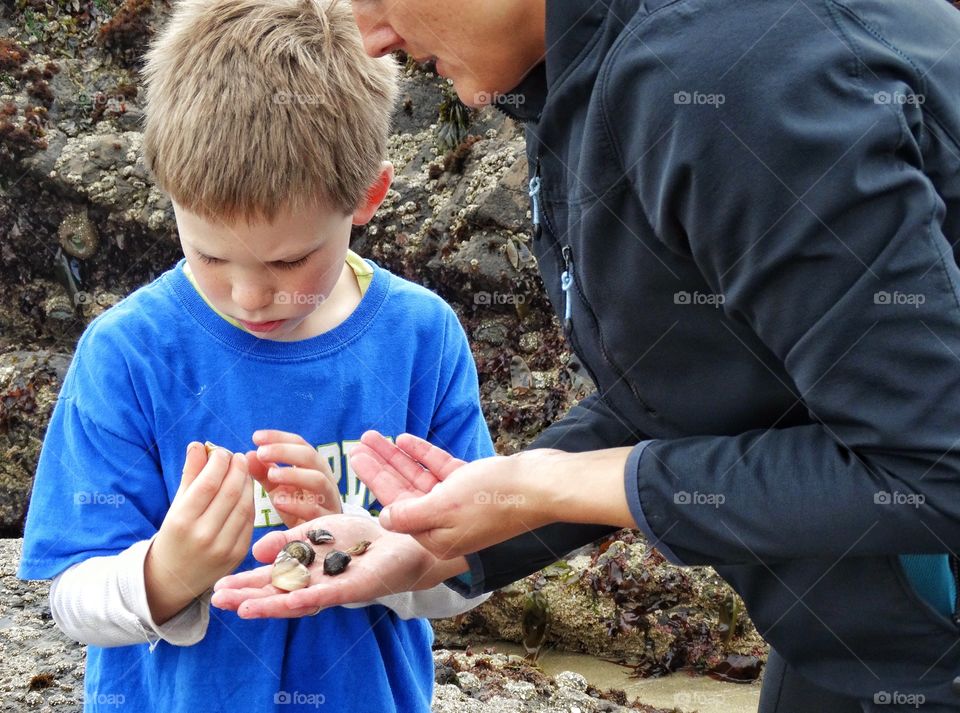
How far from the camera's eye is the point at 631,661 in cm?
→ 477

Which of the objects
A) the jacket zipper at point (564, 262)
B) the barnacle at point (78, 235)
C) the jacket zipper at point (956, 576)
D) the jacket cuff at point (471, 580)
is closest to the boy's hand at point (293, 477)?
the jacket cuff at point (471, 580)

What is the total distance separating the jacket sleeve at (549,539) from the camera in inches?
85.1

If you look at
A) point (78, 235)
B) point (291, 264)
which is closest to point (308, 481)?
point (291, 264)

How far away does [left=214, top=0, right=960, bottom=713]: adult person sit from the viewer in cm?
131

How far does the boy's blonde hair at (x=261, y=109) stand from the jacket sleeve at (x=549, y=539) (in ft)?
2.44

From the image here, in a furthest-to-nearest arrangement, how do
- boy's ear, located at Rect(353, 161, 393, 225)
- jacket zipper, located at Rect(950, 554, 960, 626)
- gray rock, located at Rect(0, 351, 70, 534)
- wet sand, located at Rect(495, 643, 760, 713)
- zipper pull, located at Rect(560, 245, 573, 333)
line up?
gray rock, located at Rect(0, 351, 70, 534) → wet sand, located at Rect(495, 643, 760, 713) → boy's ear, located at Rect(353, 161, 393, 225) → zipper pull, located at Rect(560, 245, 573, 333) → jacket zipper, located at Rect(950, 554, 960, 626)

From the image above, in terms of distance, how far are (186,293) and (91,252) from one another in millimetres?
4240

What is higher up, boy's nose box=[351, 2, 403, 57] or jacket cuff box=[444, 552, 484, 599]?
boy's nose box=[351, 2, 403, 57]

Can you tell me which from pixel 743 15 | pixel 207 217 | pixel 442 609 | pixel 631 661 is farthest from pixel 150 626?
pixel 631 661

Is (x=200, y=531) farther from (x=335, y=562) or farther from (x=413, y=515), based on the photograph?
(x=413, y=515)

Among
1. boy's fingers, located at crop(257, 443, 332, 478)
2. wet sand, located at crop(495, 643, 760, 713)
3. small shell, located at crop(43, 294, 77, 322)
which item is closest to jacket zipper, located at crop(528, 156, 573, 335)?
boy's fingers, located at crop(257, 443, 332, 478)

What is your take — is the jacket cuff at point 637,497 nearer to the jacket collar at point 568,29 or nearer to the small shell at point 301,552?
the jacket collar at point 568,29

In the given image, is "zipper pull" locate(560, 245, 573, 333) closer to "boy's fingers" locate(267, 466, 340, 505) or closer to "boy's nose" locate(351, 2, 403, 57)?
"boy's nose" locate(351, 2, 403, 57)

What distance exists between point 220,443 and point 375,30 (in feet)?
3.35
